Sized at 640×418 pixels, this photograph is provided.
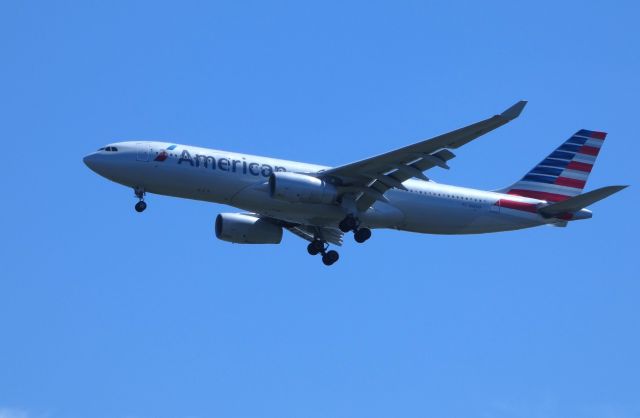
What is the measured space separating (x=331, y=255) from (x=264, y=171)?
639 cm

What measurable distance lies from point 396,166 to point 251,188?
18.3ft

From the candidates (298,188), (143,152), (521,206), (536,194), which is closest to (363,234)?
(298,188)

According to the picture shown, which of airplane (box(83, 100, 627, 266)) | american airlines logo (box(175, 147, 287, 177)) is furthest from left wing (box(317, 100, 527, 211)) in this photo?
american airlines logo (box(175, 147, 287, 177))

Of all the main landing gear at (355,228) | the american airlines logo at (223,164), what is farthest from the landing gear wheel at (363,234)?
the american airlines logo at (223,164)

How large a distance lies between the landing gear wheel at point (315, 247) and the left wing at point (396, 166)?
14.7 feet

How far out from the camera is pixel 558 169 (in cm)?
5162

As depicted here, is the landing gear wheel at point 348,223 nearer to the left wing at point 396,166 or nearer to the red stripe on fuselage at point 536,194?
the left wing at point 396,166

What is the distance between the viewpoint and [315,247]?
49.6 meters

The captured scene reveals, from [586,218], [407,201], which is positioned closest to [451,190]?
[407,201]

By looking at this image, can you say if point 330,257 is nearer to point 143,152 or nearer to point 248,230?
point 248,230

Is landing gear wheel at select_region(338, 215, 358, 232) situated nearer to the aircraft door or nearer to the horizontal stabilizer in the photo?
the aircraft door

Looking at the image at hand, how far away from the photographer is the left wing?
4144 centimetres

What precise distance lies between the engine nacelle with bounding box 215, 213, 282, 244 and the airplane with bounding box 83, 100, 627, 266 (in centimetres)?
4

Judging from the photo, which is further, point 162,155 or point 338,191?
point 338,191
